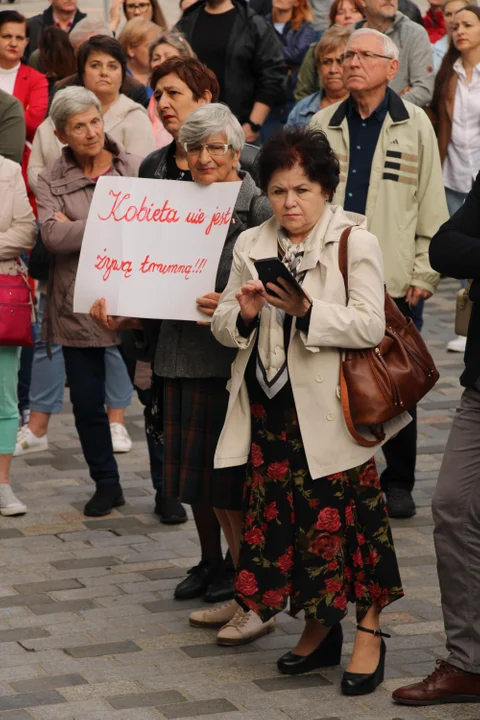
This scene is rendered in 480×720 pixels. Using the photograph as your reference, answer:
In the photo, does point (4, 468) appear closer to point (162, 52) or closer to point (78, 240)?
point (78, 240)

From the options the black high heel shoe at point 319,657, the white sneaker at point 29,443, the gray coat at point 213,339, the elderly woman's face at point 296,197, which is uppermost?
the elderly woman's face at point 296,197

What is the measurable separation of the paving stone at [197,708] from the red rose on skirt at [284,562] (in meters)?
0.47

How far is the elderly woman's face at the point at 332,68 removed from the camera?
27.9 ft

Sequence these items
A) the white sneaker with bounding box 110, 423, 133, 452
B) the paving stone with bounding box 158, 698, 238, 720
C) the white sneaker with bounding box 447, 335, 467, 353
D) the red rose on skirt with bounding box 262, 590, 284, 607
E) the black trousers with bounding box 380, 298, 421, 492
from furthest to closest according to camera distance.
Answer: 1. the white sneaker with bounding box 447, 335, 467, 353
2. the white sneaker with bounding box 110, 423, 133, 452
3. the black trousers with bounding box 380, 298, 421, 492
4. the red rose on skirt with bounding box 262, 590, 284, 607
5. the paving stone with bounding box 158, 698, 238, 720

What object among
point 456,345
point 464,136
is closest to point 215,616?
point 464,136

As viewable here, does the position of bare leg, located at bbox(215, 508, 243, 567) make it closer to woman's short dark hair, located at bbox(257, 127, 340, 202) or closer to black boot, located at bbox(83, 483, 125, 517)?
woman's short dark hair, located at bbox(257, 127, 340, 202)

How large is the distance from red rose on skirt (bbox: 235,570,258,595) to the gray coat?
2.69 ft

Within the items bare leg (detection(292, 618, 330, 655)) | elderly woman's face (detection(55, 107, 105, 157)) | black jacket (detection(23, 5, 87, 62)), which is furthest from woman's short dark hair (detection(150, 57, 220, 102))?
black jacket (detection(23, 5, 87, 62))

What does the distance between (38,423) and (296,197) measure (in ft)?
12.5

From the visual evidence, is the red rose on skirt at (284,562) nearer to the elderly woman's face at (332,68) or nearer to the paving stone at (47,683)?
the paving stone at (47,683)

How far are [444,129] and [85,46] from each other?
2930 mm

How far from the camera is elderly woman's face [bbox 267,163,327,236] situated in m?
4.73

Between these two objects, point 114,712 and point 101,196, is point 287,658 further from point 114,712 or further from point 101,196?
point 101,196

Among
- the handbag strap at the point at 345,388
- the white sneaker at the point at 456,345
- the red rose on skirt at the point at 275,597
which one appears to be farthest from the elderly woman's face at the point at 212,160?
the white sneaker at the point at 456,345
